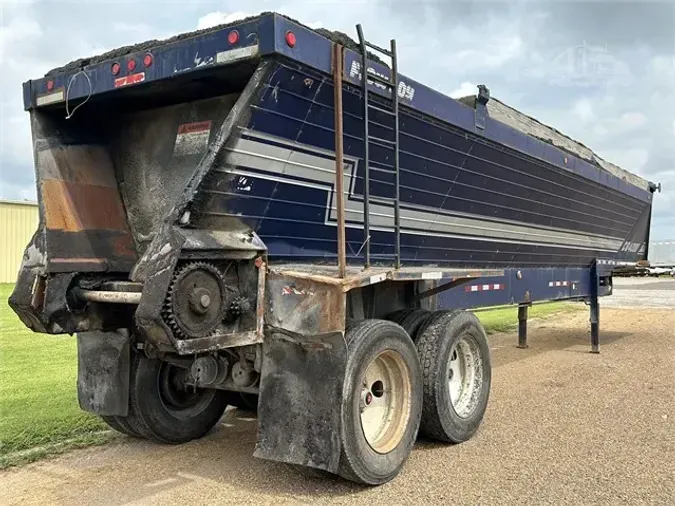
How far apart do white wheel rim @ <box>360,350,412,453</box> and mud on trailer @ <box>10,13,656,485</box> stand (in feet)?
0.04

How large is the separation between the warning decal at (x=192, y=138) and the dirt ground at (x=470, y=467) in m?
2.16

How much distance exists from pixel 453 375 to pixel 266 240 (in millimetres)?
2142

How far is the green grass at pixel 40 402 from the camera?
16.7ft

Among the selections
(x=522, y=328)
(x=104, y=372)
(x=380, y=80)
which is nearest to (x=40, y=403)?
(x=104, y=372)

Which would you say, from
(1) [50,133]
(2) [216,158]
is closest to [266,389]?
(2) [216,158]

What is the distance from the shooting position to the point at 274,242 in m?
4.21

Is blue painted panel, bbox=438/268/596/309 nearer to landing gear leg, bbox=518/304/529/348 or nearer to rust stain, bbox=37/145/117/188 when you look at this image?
landing gear leg, bbox=518/304/529/348

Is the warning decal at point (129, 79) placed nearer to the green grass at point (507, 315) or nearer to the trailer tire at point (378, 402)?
the trailer tire at point (378, 402)

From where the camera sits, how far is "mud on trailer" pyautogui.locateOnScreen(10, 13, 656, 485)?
3.80m

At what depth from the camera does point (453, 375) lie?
540 centimetres

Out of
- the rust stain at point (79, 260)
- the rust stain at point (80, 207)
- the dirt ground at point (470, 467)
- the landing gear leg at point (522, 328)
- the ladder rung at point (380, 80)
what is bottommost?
the dirt ground at point (470, 467)

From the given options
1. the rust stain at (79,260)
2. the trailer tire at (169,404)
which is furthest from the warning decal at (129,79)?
the trailer tire at (169,404)

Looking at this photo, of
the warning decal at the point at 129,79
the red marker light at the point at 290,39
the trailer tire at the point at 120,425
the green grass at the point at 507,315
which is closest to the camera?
the red marker light at the point at 290,39

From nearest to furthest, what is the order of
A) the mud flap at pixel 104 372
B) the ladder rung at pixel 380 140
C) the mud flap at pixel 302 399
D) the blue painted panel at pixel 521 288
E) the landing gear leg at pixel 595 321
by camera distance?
the mud flap at pixel 302 399, the ladder rung at pixel 380 140, the mud flap at pixel 104 372, the blue painted panel at pixel 521 288, the landing gear leg at pixel 595 321
